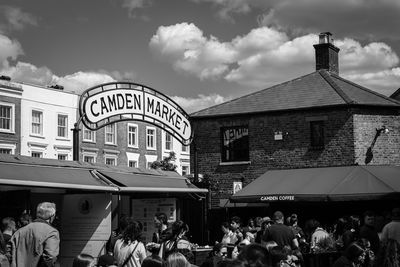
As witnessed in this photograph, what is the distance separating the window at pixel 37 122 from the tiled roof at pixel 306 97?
58.1ft

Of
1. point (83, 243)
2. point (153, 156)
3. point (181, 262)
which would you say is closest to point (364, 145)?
point (83, 243)

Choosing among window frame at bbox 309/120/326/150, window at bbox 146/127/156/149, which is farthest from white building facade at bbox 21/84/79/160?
window frame at bbox 309/120/326/150

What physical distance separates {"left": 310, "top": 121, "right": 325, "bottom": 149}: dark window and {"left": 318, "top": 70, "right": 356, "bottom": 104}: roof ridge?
126 cm

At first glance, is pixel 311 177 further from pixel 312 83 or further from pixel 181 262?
pixel 181 262

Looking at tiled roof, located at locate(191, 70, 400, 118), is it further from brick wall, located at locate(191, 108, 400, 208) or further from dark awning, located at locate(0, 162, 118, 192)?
dark awning, located at locate(0, 162, 118, 192)

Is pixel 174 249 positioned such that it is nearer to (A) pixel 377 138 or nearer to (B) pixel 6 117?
(A) pixel 377 138

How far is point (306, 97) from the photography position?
24.6m

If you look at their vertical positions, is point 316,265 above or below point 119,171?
below

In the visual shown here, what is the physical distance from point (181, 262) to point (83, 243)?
6779 mm

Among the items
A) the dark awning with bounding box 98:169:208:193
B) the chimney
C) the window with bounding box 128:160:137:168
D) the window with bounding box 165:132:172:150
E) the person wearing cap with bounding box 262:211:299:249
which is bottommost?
the person wearing cap with bounding box 262:211:299:249

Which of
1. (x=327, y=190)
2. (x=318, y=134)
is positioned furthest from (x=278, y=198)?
(x=318, y=134)

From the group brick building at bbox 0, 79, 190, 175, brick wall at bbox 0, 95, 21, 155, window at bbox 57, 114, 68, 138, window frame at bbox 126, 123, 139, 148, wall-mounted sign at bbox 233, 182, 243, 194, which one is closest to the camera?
wall-mounted sign at bbox 233, 182, 243, 194

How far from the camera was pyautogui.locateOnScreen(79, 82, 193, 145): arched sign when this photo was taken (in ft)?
53.5

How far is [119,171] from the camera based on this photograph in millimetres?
14547
